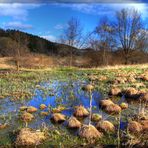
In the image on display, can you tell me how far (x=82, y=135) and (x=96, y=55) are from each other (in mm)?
40510

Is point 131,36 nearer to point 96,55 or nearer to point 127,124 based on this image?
point 96,55

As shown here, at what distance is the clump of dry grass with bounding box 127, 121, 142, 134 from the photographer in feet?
41.1

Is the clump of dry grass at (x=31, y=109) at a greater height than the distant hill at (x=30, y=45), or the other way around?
the distant hill at (x=30, y=45)

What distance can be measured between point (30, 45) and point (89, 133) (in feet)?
215

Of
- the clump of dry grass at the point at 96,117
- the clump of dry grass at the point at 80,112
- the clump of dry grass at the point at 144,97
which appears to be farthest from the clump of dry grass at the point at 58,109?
the clump of dry grass at the point at 144,97

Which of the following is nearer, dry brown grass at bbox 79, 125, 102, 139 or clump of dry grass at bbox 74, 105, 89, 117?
dry brown grass at bbox 79, 125, 102, 139

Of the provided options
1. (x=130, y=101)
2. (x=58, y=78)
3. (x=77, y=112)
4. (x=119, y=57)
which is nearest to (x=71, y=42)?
(x=119, y=57)

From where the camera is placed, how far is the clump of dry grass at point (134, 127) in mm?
12539

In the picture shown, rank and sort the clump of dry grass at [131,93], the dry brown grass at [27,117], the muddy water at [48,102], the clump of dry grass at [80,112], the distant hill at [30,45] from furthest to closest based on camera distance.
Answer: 1. the distant hill at [30,45]
2. the clump of dry grass at [131,93]
3. the clump of dry grass at [80,112]
4. the dry brown grass at [27,117]
5. the muddy water at [48,102]

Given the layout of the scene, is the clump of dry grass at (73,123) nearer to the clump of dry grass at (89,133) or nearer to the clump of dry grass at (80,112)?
the clump of dry grass at (89,133)

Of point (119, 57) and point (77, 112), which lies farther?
point (119, 57)

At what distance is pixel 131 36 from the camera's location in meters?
54.2

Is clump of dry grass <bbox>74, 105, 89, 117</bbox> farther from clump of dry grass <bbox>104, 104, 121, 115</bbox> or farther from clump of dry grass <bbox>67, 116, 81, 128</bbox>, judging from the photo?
clump of dry grass <bbox>67, 116, 81, 128</bbox>

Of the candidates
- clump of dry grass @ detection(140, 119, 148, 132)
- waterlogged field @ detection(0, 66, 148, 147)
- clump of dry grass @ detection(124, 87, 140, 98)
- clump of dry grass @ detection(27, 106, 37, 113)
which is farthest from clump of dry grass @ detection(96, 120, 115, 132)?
clump of dry grass @ detection(124, 87, 140, 98)
